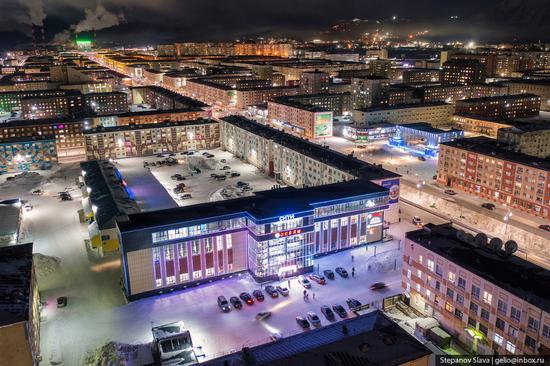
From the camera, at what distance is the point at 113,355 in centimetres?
3219

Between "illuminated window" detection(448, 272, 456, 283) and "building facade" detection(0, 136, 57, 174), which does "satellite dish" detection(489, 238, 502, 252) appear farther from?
"building facade" detection(0, 136, 57, 174)

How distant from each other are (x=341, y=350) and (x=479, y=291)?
44.1 feet

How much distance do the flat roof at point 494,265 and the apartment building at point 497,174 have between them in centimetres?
2667

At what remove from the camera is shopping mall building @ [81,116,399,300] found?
41.8 metres

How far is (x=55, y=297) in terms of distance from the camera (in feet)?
138

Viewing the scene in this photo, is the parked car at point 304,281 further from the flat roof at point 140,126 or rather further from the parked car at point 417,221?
the flat roof at point 140,126

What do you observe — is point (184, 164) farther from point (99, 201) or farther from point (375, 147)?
point (375, 147)

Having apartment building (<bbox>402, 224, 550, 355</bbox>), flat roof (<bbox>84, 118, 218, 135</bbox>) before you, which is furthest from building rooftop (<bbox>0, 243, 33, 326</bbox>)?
flat roof (<bbox>84, 118, 218, 135</bbox>)

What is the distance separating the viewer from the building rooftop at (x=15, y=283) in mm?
29395

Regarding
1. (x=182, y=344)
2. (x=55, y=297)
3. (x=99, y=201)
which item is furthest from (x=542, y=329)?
(x=99, y=201)

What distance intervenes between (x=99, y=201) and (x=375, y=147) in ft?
201

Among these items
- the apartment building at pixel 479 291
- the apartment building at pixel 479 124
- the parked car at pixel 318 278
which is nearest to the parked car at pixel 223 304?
the parked car at pixel 318 278

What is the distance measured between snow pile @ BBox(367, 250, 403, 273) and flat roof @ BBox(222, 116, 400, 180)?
10539mm

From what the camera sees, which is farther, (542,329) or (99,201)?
(99,201)
